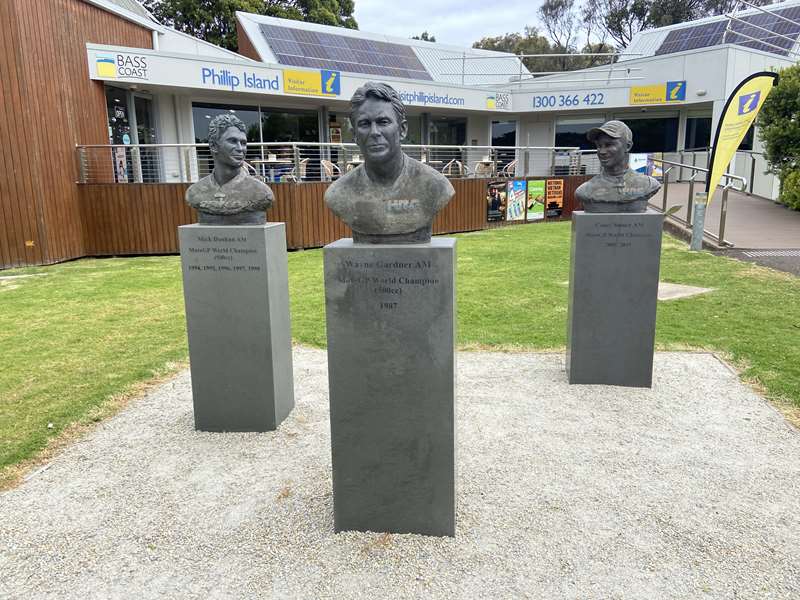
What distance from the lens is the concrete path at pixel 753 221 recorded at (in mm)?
12531

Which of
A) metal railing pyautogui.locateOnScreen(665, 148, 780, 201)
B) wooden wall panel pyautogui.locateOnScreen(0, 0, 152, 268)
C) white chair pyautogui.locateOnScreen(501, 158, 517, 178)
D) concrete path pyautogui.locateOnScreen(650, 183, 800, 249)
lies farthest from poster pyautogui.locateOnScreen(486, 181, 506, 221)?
wooden wall panel pyautogui.locateOnScreen(0, 0, 152, 268)

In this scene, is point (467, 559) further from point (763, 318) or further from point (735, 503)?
point (763, 318)

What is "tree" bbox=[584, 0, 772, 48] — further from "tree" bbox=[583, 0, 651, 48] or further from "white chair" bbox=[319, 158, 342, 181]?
"white chair" bbox=[319, 158, 342, 181]

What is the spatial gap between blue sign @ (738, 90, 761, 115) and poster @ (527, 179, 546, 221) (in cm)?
725

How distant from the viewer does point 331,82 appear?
17766 millimetres

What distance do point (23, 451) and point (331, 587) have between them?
2708 mm

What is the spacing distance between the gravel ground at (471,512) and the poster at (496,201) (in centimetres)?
1213

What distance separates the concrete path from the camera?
12.5 m

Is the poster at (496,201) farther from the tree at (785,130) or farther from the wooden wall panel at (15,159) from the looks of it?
the wooden wall panel at (15,159)

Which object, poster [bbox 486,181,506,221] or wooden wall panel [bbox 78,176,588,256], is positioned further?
poster [bbox 486,181,506,221]

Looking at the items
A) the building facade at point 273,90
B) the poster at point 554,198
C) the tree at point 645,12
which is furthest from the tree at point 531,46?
the poster at point 554,198

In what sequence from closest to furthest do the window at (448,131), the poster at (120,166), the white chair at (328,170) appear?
the poster at (120,166)
the white chair at (328,170)
the window at (448,131)

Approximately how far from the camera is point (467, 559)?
117 inches

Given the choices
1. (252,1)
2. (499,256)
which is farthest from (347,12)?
(499,256)
